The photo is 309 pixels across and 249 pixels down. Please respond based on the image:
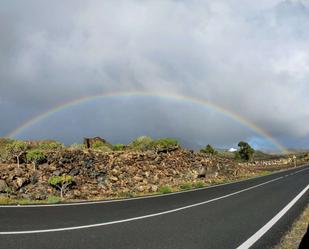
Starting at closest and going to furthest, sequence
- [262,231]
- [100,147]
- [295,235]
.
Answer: [295,235], [262,231], [100,147]

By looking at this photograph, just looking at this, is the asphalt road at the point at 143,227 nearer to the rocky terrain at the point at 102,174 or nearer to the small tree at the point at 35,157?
the rocky terrain at the point at 102,174

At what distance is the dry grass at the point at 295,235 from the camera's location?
7543 mm

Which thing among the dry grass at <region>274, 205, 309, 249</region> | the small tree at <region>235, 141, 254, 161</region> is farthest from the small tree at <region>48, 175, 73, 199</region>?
the small tree at <region>235, 141, 254, 161</region>

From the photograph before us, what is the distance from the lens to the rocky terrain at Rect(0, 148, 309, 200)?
77.6 feet

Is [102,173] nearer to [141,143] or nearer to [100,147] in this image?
[100,147]

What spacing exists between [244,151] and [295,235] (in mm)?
95318

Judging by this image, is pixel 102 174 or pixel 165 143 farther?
pixel 165 143

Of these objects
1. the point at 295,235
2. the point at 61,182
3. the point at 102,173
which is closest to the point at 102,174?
the point at 102,173

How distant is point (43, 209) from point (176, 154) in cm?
2696

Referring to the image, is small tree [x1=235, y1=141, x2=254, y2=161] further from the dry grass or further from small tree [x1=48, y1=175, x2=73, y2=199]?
the dry grass

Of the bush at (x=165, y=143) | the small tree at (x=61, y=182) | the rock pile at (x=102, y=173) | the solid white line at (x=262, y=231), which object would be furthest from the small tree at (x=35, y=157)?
the solid white line at (x=262, y=231)

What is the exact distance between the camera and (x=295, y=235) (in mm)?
8617

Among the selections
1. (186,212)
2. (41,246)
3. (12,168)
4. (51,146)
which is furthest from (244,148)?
(41,246)

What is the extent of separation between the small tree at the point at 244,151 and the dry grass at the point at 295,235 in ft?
294
